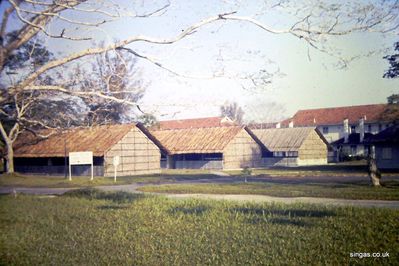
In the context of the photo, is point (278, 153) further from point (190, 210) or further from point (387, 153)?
point (190, 210)

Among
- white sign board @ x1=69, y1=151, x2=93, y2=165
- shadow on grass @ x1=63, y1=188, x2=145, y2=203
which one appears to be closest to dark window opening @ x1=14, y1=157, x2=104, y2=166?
white sign board @ x1=69, y1=151, x2=93, y2=165

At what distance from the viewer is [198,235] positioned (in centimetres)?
809

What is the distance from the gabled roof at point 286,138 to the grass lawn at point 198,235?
3520cm

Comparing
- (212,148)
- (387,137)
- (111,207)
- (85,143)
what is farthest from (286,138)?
(111,207)

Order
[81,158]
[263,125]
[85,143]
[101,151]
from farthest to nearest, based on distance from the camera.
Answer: [263,125]
[85,143]
[101,151]
[81,158]

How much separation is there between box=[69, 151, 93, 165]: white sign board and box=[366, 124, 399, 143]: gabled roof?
2320cm

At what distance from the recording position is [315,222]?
8891 mm

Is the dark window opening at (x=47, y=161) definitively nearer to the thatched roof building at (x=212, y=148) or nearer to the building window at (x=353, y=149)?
the thatched roof building at (x=212, y=148)

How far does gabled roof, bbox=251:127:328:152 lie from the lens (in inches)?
1836

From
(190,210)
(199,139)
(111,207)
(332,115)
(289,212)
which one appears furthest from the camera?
(332,115)

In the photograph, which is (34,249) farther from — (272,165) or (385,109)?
(272,165)

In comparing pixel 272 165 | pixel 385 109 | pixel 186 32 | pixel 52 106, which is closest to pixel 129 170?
pixel 272 165

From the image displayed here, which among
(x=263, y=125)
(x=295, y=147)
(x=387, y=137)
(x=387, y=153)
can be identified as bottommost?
(x=387, y=153)

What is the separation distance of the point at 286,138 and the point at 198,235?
41414 mm
